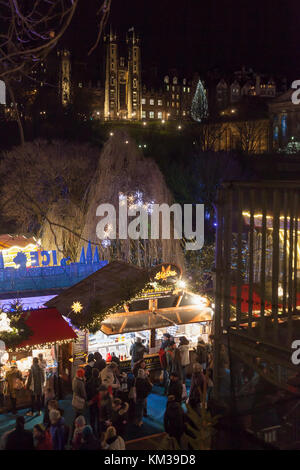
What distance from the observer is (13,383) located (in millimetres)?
9609

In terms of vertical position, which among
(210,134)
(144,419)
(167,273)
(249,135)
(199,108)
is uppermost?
(199,108)

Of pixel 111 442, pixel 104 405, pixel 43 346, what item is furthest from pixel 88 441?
pixel 43 346

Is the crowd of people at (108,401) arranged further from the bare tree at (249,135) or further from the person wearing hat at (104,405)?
the bare tree at (249,135)

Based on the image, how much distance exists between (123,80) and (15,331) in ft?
356

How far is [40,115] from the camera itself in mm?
52812

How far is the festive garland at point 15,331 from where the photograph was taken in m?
8.95

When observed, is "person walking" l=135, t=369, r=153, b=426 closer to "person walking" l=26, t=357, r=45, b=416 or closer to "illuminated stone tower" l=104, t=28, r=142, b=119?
"person walking" l=26, t=357, r=45, b=416

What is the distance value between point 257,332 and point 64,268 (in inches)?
366

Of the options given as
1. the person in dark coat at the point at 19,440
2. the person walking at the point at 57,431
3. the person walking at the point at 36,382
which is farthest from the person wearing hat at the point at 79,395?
the person in dark coat at the point at 19,440

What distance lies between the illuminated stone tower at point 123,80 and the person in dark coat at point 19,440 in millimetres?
103101

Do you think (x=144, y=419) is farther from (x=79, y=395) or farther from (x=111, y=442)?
(x=111, y=442)

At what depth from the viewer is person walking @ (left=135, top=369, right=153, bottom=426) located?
8711mm
